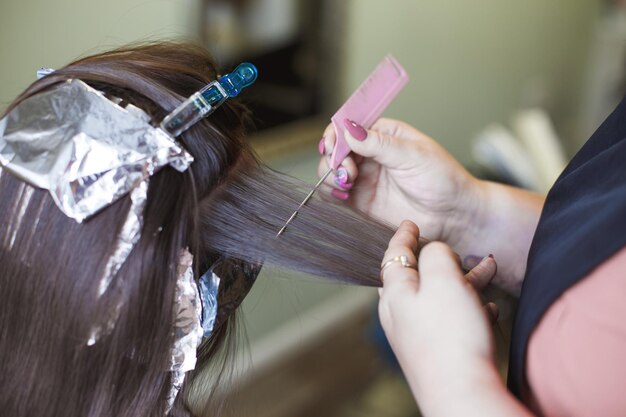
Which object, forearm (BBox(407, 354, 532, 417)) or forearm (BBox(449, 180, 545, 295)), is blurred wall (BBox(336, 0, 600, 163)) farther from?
forearm (BBox(407, 354, 532, 417))

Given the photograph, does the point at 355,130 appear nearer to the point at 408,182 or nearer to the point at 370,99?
the point at 370,99

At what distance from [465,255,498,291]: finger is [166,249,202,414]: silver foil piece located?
0.99ft

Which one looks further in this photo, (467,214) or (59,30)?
(59,30)

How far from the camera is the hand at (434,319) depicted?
631mm

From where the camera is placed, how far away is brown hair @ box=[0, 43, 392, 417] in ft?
2.27

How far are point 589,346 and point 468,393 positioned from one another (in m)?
0.11

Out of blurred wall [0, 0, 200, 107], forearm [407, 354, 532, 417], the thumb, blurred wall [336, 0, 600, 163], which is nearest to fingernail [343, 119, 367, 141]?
the thumb

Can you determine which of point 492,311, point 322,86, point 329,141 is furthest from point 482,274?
point 322,86

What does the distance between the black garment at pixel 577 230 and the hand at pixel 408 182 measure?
0.27 metres

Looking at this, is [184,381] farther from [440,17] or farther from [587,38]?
[587,38]

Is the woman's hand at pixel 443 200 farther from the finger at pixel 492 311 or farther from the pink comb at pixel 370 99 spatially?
the finger at pixel 492 311

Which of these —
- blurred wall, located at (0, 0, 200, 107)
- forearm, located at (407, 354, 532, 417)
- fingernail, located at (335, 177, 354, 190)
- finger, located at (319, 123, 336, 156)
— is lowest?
blurred wall, located at (0, 0, 200, 107)

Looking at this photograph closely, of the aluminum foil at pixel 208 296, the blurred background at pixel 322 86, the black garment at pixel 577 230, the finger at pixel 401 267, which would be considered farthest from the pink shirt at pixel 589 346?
the blurred background at pixel 322 86

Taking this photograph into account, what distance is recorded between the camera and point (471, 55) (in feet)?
10.1
